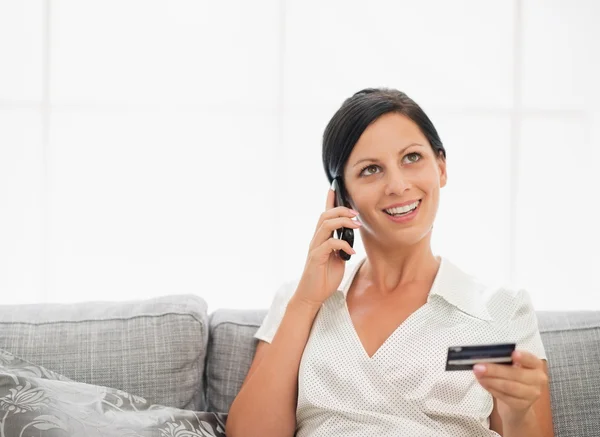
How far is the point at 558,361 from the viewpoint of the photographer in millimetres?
1787

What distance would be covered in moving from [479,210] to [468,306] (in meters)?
1.11

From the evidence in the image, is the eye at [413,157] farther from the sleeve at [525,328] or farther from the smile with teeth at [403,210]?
the sleeve at [525,328]

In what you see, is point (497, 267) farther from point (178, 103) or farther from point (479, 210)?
point (178, 103)

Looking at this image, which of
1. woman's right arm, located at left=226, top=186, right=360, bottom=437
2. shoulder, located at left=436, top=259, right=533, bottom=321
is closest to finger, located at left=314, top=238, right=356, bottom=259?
woman's right arm, located at left=226, top=186, right=360, bottom=437

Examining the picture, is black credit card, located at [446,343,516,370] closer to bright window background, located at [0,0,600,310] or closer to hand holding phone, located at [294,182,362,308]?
hand holding phone, located at [294,182,362,308]

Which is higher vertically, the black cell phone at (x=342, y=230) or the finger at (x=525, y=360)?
the black cell phone at (x=342, y=230)

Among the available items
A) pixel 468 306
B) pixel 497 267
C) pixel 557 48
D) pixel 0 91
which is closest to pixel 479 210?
pixel 497 267

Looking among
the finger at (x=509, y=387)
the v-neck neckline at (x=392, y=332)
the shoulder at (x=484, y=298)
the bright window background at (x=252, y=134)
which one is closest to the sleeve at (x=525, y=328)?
the shoulder at (x=484, y=298)

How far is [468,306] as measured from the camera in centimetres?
165

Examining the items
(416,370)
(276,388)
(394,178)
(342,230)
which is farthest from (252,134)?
(416,370)

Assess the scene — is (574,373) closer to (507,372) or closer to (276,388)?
(507,372)

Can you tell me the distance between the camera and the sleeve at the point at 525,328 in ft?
5.22

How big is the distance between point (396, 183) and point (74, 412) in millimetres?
840

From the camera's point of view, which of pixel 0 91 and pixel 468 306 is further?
pixel 0 91
